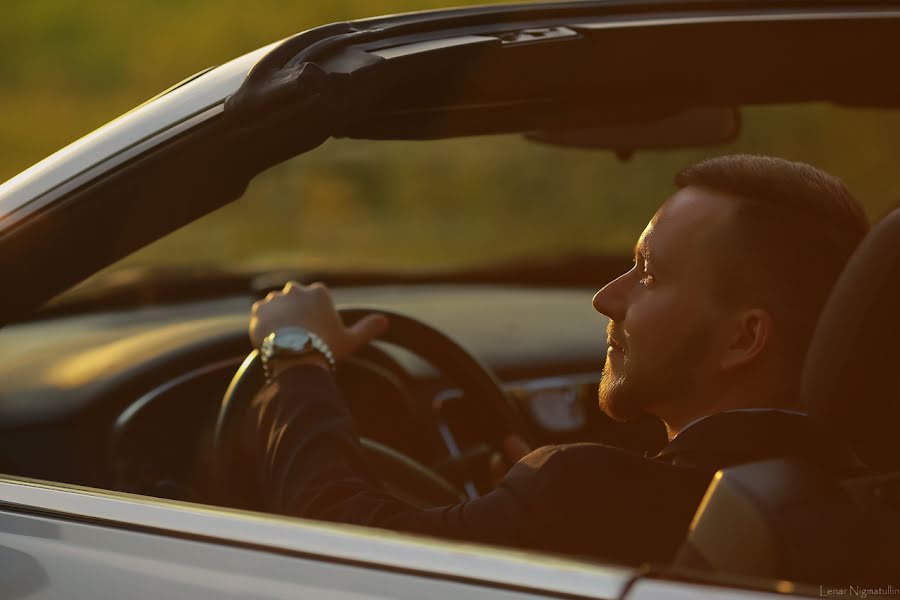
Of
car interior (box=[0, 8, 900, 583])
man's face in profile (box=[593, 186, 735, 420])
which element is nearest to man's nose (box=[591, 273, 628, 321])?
man's face in profile (box=[593, 186, 735, 420])

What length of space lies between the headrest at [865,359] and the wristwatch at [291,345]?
908mm

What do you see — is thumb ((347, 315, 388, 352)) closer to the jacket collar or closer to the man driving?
the man driving

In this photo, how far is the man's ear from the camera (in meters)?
1.77

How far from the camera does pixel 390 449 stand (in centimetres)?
259

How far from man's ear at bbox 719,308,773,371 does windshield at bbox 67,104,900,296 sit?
109 inches

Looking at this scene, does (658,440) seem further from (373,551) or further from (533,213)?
(533,213)

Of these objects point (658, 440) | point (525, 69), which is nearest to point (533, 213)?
point (658, 440)

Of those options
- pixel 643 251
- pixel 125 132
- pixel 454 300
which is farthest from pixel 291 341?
pixel 454 300

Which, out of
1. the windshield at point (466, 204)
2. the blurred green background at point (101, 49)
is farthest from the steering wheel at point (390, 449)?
the blurred green background at point (101, 49)

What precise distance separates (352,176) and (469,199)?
2.69 ft

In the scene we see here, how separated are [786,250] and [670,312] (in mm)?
178

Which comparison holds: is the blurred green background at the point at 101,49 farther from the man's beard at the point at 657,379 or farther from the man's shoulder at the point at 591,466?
the man's shoulder at the point at 591,466

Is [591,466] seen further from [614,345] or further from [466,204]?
[466,204]

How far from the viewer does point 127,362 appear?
2.87 m
